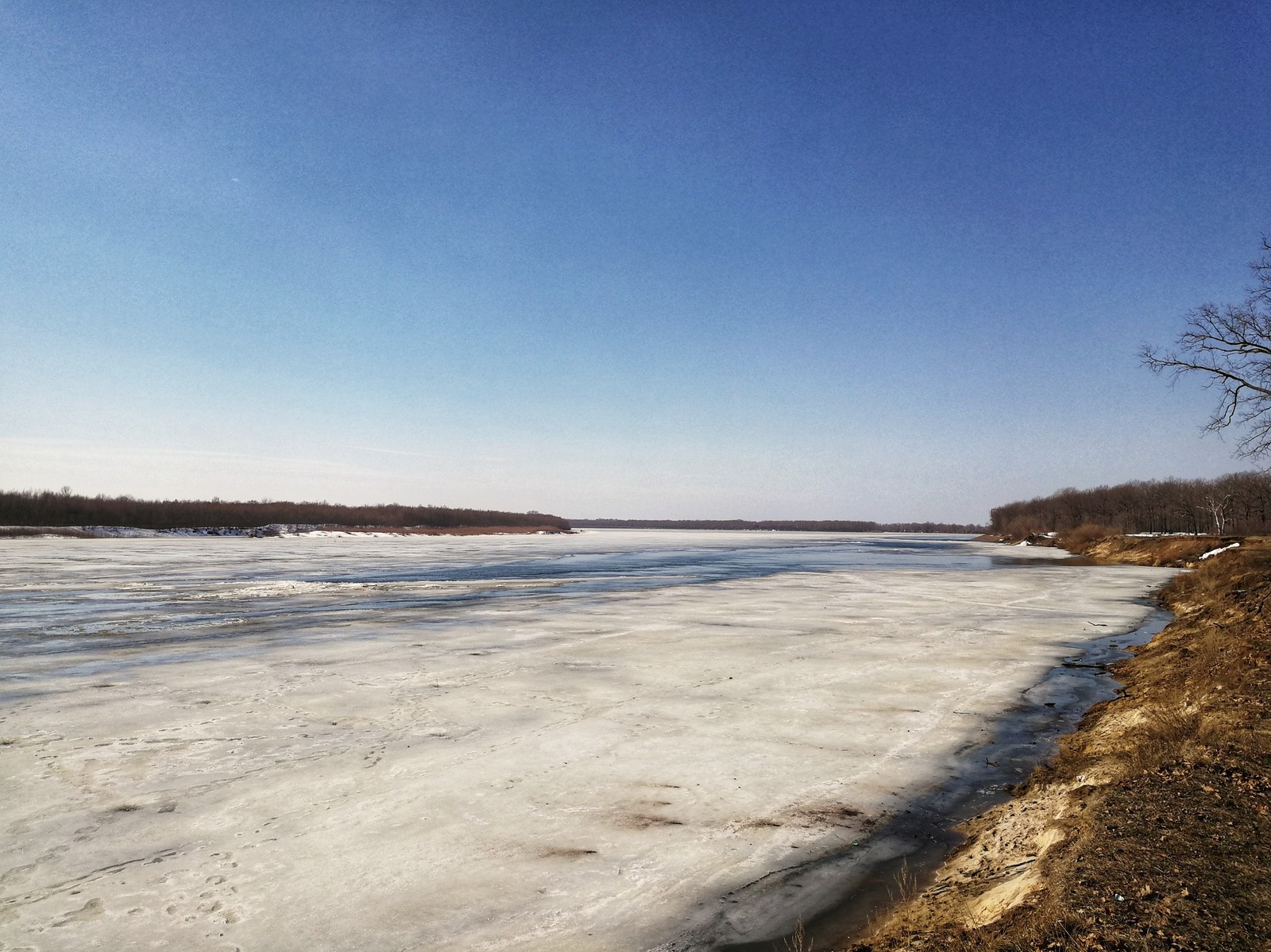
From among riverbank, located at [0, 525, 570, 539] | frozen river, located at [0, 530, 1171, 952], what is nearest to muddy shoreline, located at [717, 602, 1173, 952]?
frozen river, located at [0, 530, 1171, 952]

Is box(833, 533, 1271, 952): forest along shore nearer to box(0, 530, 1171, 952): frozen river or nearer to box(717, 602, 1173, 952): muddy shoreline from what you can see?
box(717, 602, 1173, 952): muddy shoreline

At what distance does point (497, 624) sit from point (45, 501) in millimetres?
87830

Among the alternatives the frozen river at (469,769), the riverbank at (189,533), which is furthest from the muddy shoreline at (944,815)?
the riverbank at (189,533)

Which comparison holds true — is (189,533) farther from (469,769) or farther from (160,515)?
(469,769)

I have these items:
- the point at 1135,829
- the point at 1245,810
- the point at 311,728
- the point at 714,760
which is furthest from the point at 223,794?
the point at 1245,810

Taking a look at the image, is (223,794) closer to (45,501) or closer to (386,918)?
(386,918)

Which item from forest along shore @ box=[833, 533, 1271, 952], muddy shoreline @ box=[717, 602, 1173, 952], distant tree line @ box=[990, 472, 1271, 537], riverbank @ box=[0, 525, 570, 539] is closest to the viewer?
forest along shore @ box=[833, 533, 1271, 952]

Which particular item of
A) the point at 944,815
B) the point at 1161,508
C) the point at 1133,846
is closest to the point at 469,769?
the point at 944,815

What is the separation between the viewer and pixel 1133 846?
289 centimetres

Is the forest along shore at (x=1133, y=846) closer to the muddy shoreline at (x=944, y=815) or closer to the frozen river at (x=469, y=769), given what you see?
the muddy shoreline at (x=944, y=815)

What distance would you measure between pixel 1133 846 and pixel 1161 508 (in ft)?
320

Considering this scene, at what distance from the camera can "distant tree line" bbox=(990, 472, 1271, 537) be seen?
6625 centimetres

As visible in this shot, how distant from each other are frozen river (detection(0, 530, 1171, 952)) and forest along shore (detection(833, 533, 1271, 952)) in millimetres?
623

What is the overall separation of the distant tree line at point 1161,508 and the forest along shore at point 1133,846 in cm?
6588
